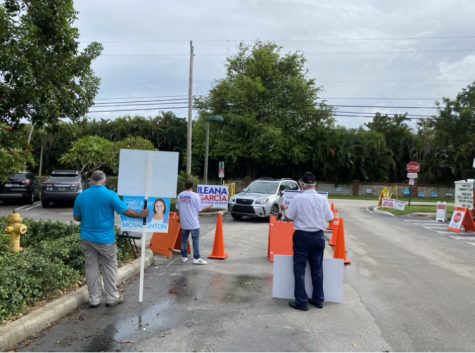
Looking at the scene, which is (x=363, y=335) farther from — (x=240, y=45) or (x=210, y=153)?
(x=240, y=45)

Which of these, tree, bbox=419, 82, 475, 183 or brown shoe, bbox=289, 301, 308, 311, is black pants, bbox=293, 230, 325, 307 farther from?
tree, bbox=419, 82, 475, 183

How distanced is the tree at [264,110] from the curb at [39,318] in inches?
1405

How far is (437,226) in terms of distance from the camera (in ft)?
61.8

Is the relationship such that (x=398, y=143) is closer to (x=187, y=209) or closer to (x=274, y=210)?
Answer: (x=274, y=210)

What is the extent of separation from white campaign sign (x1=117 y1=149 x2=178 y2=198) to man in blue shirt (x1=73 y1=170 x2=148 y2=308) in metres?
0.35

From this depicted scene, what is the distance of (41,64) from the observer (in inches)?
335

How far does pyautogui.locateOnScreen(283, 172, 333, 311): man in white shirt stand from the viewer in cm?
627

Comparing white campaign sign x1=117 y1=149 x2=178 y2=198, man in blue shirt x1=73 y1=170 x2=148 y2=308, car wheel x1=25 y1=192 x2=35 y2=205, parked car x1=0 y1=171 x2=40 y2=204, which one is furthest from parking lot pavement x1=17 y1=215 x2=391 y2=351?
car wheel x1=25 y1=192 x2=35 y2=205

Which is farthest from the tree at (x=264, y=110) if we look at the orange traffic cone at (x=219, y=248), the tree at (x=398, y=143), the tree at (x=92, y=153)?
the orange traffic cone at (x=219, y=248)

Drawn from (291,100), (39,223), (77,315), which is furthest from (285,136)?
(77,315)

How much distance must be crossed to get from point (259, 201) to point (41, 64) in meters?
10.3

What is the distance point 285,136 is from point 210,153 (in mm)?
7293

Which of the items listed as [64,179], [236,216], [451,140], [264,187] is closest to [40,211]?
[64,179]

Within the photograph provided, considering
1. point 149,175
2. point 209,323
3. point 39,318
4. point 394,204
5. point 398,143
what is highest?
point 398,143
